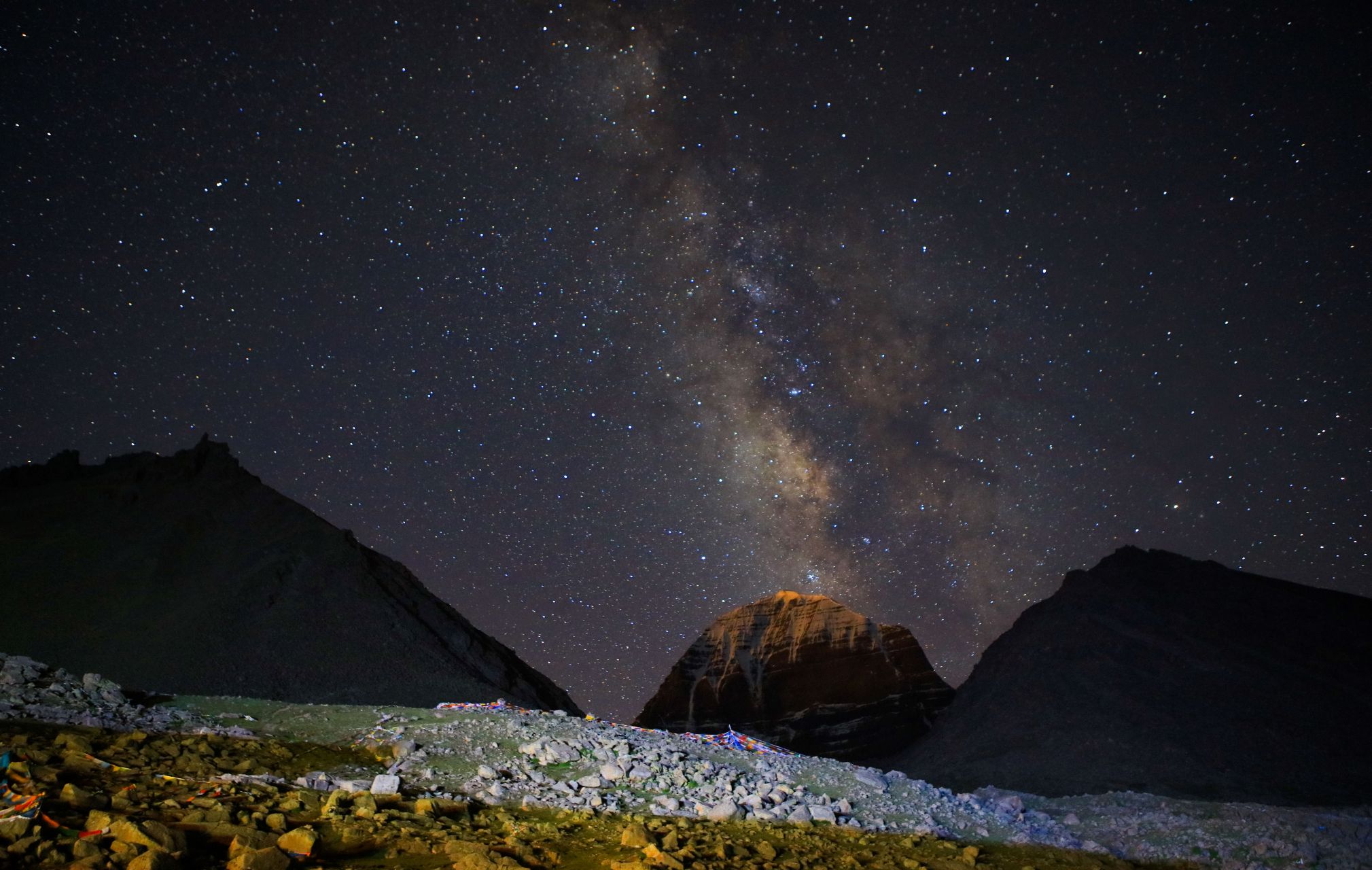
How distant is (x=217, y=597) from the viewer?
32.1 meters

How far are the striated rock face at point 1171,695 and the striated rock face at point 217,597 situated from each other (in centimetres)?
2568

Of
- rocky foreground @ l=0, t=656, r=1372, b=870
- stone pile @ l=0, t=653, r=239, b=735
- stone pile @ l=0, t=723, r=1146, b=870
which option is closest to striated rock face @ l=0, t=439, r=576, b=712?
stone pile @ l=0, t=653, r=239, b=735

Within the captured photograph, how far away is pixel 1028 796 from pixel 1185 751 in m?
15.9

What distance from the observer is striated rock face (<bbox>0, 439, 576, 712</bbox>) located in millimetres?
27859

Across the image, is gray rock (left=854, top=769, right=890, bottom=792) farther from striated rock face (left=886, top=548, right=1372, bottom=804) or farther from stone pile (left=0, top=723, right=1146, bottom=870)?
striated rock face (left=886, top=548, right=1372, bottom=804)

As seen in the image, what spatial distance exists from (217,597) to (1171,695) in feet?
163

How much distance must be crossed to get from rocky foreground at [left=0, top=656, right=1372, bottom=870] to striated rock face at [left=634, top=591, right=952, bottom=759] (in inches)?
2259

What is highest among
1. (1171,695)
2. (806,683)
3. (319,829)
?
(1171,695)

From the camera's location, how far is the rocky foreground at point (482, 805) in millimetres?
4973

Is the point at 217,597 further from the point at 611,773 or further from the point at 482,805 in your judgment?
the point at 482,805

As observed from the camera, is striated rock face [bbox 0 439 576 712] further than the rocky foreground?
Yes

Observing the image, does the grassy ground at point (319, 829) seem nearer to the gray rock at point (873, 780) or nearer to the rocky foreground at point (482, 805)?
the rocky foreground at point (482, 805)

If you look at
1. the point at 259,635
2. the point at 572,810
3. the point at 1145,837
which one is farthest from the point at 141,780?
the point at 259,635

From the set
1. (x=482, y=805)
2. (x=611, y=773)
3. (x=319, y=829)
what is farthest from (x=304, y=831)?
(x=611, y=773)
